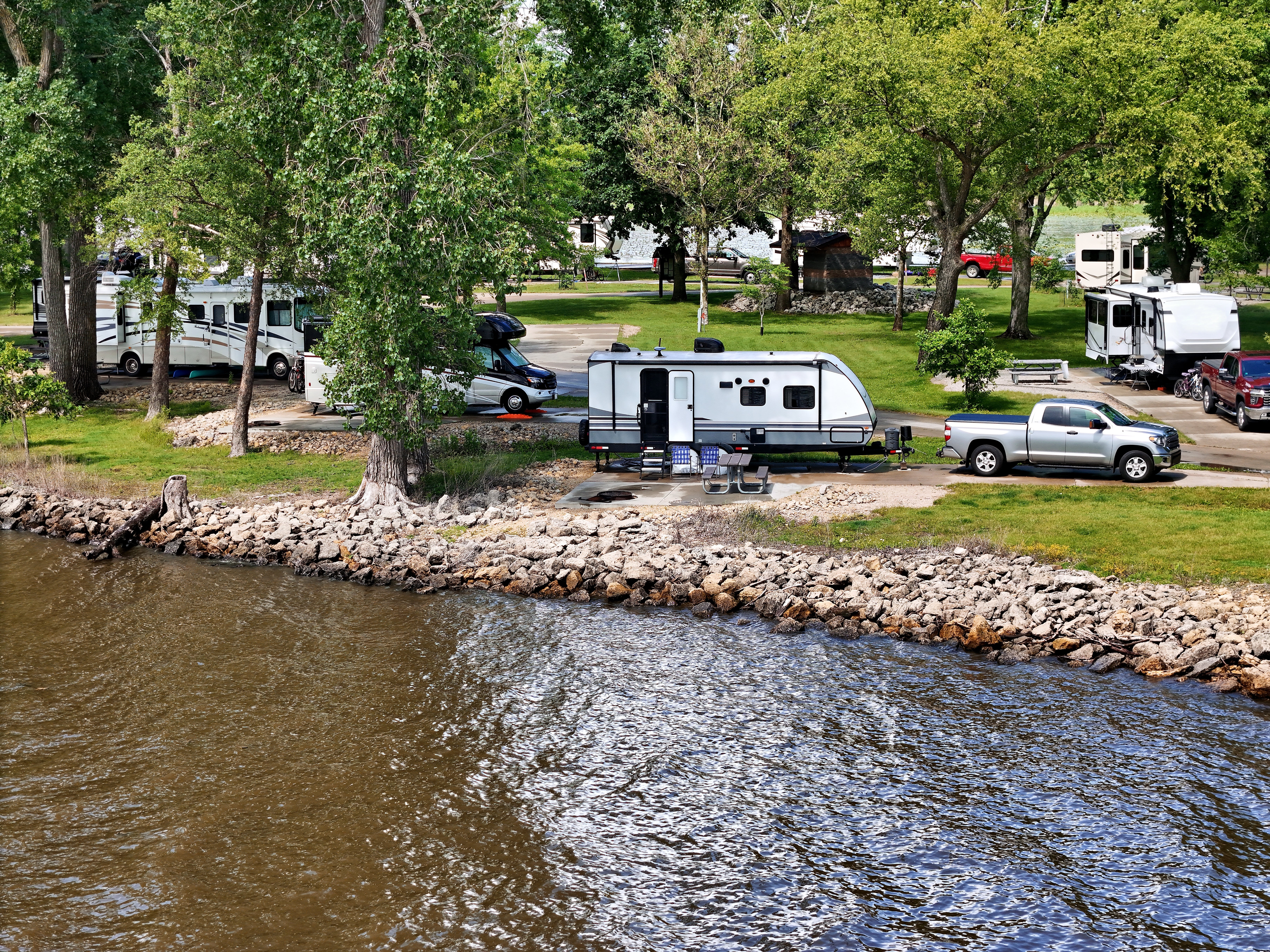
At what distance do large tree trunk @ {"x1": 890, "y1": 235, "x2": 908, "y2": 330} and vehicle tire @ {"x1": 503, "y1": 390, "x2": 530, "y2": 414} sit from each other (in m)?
21.9

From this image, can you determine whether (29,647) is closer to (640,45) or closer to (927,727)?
(927,727)

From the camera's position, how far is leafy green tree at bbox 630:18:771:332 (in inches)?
2041

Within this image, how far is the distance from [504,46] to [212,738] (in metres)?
15.1

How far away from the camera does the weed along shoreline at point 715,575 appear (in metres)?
17.9

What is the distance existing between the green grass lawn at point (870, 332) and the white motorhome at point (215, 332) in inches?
553

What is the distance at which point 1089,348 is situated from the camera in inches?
1737

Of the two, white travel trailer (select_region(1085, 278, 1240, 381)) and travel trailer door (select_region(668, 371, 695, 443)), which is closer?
travel trailer door (select_region(668, 371, 695, 443))

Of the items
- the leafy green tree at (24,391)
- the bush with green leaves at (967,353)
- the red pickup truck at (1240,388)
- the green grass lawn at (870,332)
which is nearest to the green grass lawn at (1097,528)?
the red pickup truck at (1240,388)

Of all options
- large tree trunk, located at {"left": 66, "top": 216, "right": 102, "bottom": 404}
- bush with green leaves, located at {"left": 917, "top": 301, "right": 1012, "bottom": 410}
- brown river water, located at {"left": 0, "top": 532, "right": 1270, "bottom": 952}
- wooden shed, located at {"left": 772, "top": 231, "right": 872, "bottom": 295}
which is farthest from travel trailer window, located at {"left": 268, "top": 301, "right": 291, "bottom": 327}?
wooden shed, located at {"left": 772, "top": 231, "right": 872, "bottom": 295}

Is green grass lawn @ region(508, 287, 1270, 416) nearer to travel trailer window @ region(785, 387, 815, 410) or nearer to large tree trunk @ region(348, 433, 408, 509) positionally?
travel trailer window @ region(785, 387, 815, 410)

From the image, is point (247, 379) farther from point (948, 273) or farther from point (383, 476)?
point (948, 273)

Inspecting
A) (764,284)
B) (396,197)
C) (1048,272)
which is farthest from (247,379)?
(1048,272)

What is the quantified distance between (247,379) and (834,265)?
1643 inches

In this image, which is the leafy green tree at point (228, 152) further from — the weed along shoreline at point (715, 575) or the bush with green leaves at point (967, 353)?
the bush with green leaves at point (967, 353)
